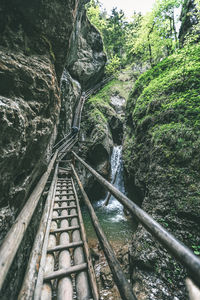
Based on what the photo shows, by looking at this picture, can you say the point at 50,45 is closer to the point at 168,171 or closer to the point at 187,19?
the point at 168,171

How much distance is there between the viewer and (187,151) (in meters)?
3.60

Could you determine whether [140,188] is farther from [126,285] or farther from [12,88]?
[12,88]

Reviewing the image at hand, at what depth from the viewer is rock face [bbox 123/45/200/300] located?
250cm

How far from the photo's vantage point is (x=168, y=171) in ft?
12.3

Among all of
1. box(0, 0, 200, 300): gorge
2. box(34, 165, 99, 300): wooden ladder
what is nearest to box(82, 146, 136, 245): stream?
box(0, 0, 200, 300): gorge

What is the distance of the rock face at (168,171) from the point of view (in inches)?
98.3

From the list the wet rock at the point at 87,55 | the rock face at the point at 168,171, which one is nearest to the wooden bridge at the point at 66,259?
the rock face at the point at 168,171

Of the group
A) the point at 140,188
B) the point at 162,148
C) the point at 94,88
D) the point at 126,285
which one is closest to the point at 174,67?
the point at 162,148

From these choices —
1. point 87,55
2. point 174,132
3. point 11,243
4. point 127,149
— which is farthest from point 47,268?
point 87,55

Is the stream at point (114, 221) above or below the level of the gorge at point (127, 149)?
below

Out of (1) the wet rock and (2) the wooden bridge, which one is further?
(1) the wet rock

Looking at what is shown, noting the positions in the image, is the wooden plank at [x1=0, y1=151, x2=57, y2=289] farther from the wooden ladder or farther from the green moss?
the green moss

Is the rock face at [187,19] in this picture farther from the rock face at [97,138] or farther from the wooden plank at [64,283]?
the wooden plank at [64,283]

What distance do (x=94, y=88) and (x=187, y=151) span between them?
15.6 m
